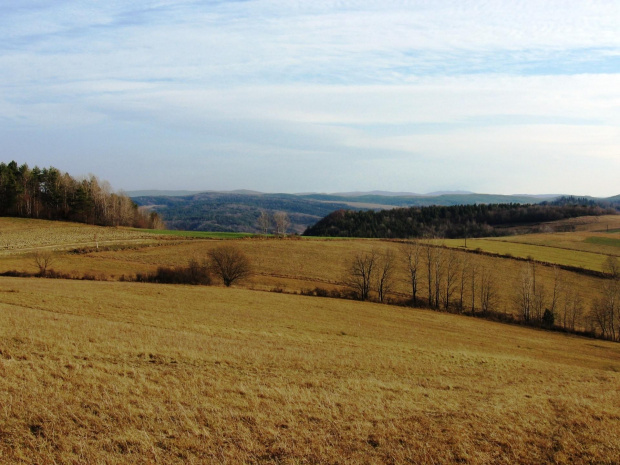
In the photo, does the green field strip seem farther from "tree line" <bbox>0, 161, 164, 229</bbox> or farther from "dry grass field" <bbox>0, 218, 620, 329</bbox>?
"tree line" <bbox>0, 161, 164, 229</bbox>

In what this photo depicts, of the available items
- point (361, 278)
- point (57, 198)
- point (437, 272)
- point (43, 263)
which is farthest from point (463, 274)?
point (57, 198)

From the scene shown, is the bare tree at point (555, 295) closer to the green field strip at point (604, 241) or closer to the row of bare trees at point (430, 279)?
the row of bare trees at point (430, 279)

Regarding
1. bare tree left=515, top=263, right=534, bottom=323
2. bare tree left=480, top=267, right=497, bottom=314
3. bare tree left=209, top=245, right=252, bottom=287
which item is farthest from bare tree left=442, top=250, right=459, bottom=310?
bare tree left=209, top=245, right=252, bottom=287

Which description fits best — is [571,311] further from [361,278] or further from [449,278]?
[361,278]

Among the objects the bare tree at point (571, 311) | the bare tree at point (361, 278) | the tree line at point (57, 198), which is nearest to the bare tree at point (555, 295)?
the bare tree at point (571, 311)

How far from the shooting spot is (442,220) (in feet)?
544

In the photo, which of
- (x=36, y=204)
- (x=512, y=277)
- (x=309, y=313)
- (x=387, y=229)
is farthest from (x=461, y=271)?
(x=36, y=204)

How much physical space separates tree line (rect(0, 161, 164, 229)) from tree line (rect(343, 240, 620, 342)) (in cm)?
7545

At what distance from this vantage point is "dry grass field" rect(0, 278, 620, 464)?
330 inches

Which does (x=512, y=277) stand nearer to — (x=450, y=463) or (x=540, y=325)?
(x=540, y=325)

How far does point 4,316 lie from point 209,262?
37.2 metres

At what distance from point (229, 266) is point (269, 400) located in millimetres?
41930

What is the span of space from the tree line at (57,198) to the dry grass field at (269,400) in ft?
302

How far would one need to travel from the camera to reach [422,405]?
12062 mm
